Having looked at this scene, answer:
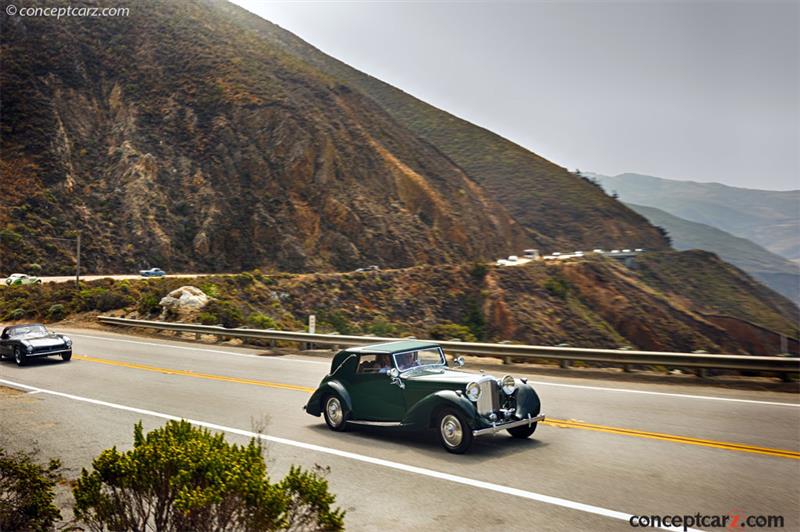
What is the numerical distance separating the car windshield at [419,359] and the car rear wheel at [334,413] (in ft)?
4.15

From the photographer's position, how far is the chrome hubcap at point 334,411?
33.2 feet

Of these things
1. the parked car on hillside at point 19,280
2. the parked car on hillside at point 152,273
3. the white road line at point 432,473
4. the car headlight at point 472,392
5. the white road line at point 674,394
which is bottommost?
the white road line at point 432,473

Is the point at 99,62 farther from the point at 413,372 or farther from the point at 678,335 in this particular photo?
the point at 413,372

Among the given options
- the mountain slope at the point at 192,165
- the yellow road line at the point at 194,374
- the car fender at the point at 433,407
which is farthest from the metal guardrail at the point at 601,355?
the mountain slope at the point at 192,165

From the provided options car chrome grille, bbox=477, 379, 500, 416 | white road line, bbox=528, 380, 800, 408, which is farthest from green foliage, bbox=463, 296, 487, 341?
car chrome grille, bbox=477, 379, 500, 416

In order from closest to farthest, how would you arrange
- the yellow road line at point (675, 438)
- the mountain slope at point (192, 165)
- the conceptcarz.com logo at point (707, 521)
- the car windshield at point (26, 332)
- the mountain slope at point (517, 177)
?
the conceptcarz.com logo at point (707, 521) < the yellow road line at point (675, 438) < the car windshield at point (26, 332) < the mountain slope at point (192, 165) < the mountain slope at point (517, 177)

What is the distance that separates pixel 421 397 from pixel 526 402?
4.95 feet

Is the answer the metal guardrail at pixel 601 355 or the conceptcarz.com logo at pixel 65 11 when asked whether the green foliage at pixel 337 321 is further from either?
the conceptcarz.com logo at pixel 65 11

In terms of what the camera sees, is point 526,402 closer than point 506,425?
No

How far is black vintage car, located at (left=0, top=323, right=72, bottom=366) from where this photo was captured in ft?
61.7

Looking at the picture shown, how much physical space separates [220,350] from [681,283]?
7399cm

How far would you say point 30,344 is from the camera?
18844 mm

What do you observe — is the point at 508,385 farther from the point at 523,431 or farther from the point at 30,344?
the point at 30,344

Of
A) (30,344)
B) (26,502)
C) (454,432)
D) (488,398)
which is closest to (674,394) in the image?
(488,398)
